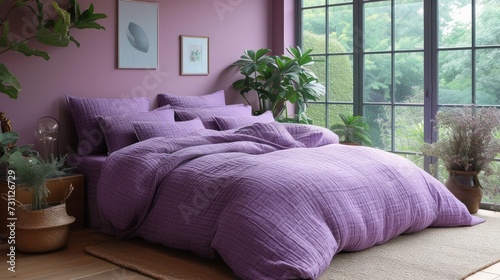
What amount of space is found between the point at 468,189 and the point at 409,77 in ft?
4.49

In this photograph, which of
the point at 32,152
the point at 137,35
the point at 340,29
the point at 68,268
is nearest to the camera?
the point at 68,268

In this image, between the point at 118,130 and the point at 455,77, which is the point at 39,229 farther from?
the point at 455,77

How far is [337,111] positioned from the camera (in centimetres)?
680

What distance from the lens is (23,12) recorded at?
4.96 m

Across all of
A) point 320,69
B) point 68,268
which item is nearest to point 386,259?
point 68,268

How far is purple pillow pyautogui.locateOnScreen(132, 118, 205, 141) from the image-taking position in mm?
5027

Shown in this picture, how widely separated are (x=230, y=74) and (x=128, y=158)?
2461 mm

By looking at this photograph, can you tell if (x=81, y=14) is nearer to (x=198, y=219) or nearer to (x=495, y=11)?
(x=198, y=219)

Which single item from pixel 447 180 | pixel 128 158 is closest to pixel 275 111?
pixel 447 180

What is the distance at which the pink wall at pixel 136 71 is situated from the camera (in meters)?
5.07

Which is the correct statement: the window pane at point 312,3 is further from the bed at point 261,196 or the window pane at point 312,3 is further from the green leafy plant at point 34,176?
the green leafy plant at point 34,176

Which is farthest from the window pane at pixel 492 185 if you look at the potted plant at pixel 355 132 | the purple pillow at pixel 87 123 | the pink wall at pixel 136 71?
the purple pillow at pixel 87 123

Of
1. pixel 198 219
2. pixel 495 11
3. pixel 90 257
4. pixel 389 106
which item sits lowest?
pixel 90 257

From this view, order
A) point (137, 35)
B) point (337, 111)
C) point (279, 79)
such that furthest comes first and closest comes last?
point (337, 111) → point (279, 79) → point (137, 35)
